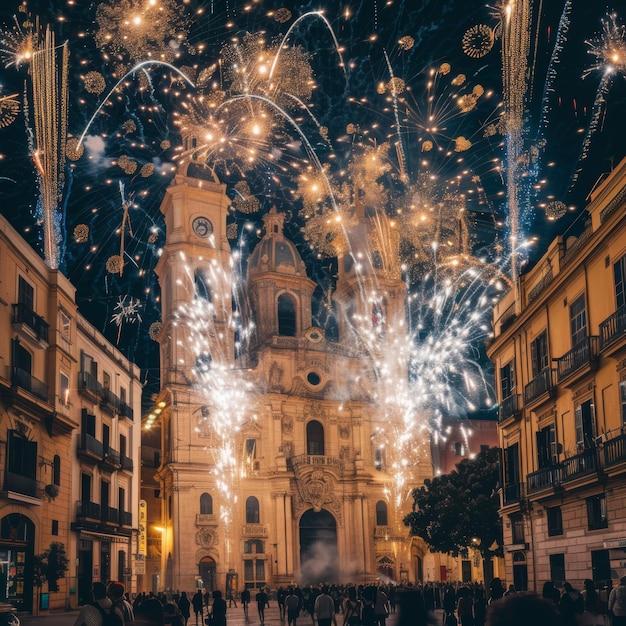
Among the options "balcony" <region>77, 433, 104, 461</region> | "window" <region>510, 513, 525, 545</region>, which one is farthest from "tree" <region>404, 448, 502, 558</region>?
"balcony" <region>77, 433, 104, 461</region>

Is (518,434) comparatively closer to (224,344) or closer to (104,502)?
(104,502)

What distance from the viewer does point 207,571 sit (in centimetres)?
5566

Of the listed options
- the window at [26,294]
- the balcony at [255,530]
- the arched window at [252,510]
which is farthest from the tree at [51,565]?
the arched window at [252,510]

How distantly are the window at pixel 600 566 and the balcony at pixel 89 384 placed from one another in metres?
19.7

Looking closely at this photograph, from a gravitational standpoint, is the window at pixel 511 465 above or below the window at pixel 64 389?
below

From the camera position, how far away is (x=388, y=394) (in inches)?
2480

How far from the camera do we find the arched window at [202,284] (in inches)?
2378

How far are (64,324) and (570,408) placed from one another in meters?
18.1

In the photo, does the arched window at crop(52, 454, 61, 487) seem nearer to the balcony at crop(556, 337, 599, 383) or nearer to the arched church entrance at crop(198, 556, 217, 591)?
the balcony at crop(556, 337, 599, 383)

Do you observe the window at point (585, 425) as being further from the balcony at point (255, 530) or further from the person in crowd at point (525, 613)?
the balcony at point (255, 530)

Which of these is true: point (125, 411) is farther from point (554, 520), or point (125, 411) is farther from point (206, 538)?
point (554, 520)

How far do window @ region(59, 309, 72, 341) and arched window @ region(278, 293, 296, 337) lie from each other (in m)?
30.4

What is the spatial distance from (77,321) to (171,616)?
24.4m

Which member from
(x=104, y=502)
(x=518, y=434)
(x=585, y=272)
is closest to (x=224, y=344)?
(x=104, y=502)
